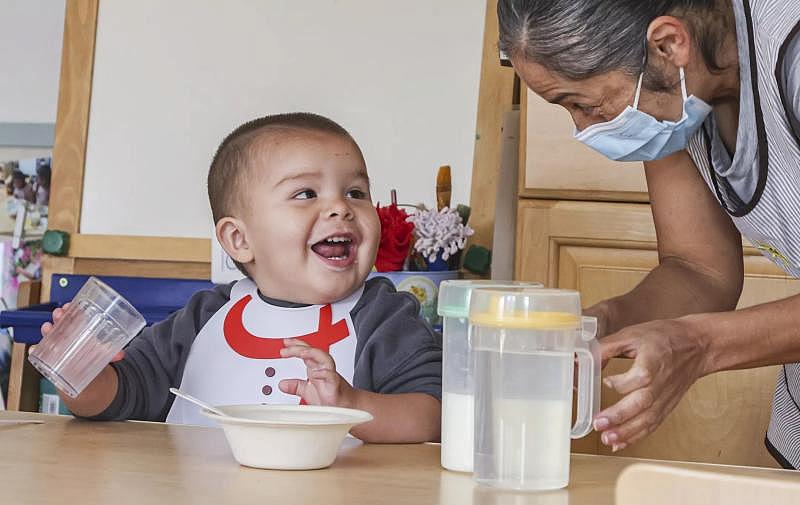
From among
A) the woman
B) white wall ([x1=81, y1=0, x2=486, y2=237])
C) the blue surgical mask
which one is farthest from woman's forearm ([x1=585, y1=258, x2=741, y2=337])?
white wall ([x1=81, y1=0, x2=486, y2=237])

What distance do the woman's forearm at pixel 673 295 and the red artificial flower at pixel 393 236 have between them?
25.7 inches

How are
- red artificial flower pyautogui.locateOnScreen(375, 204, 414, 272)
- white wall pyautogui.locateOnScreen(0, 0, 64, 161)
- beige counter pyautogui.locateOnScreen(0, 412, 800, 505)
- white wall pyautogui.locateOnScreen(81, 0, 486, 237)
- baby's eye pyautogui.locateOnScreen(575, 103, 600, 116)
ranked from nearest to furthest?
beige counter pyautogui.locateOnScreen(0, 412, 800, 505) < baby's eye pyautogui.locateOnScreen(575, 103, 600, 116) < red artificial flower pyautogui.locateOnScreen(375, 204, 414, 272) < white wall pyautogui.locateOnScreen(81, 0, 486, 237) < white wall pyautogui.locateOnScreen(0, 0, 64, 161)

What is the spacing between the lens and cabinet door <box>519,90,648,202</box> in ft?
5.86

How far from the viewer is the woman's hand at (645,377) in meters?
0.81

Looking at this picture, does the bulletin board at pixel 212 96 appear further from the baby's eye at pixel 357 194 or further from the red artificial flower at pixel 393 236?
the baby's eye at pixel 357 194

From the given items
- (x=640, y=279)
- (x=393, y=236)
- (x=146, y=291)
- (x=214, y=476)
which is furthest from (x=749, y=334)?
(x=146, y=291)

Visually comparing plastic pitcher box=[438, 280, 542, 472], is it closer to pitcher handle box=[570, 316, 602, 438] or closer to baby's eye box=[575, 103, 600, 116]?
pitcher handle box=[570, 316, 602, 438]

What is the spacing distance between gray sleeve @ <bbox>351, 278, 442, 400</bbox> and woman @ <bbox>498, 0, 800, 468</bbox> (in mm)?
200

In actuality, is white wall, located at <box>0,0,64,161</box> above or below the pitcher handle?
above

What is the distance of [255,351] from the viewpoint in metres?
1.27

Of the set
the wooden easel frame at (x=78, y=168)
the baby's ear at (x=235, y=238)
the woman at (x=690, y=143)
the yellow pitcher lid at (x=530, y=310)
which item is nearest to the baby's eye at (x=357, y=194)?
the baby's ear at (x=235, y=238)

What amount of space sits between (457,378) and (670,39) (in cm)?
47

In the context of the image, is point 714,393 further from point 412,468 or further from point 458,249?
point 412,468

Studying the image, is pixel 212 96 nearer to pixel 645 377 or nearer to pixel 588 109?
pixel 588 109
